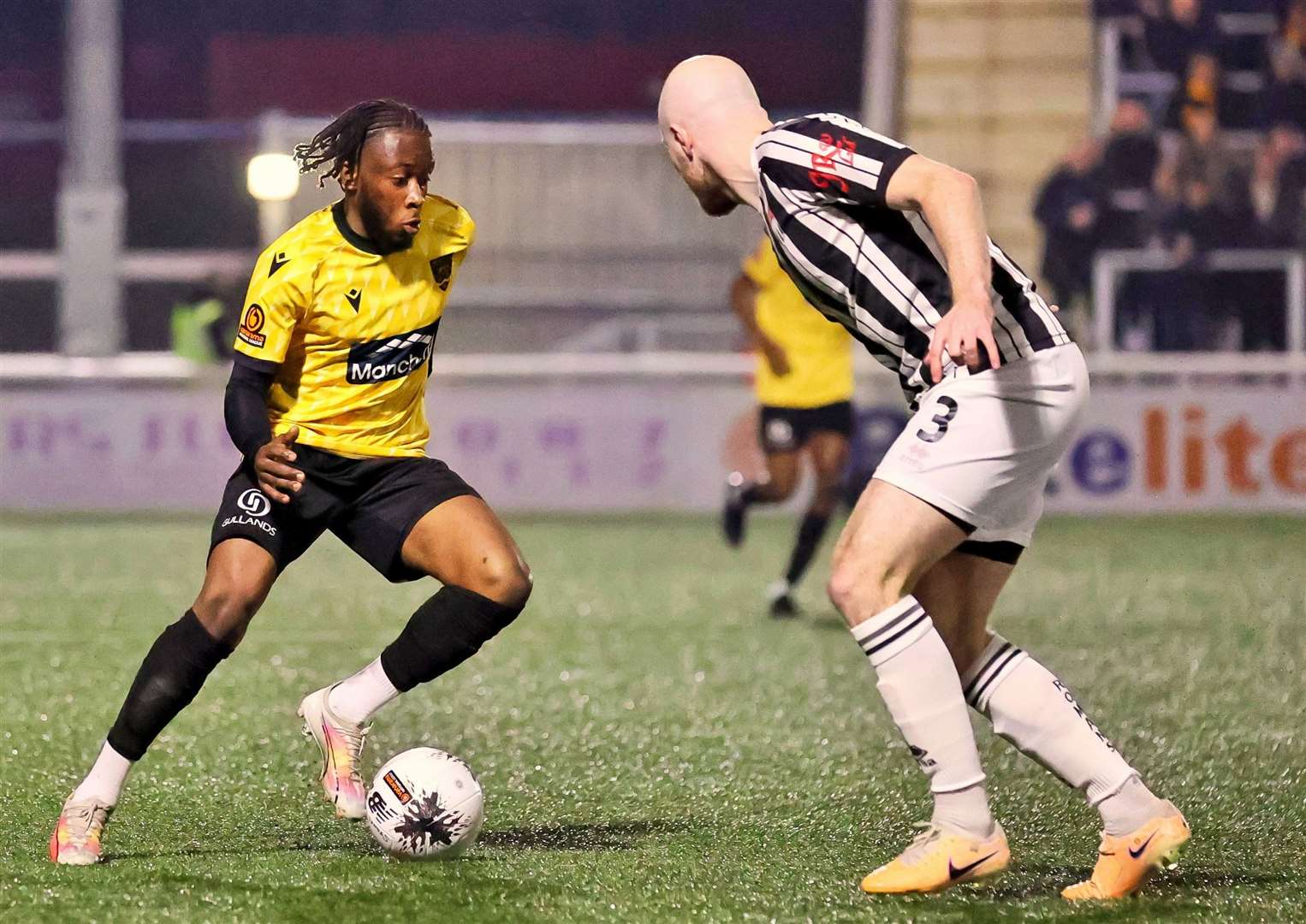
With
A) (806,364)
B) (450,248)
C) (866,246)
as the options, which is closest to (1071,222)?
(806,364)

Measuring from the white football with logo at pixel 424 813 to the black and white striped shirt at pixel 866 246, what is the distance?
137cm

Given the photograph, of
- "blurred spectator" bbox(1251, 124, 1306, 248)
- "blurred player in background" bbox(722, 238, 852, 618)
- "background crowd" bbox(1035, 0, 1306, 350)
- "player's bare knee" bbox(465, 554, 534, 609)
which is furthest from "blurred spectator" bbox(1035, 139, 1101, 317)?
"player's bare knee" bbox(465, 554, 534, 609)

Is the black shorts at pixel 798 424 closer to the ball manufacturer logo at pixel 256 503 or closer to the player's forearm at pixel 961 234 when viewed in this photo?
the ball manufacturer logo at pixel 256 503

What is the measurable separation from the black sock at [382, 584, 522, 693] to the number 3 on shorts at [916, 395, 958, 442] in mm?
1147

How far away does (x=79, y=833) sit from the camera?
4355 millimetres

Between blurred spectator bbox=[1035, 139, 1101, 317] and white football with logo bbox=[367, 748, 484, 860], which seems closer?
white football with logo bbox=[367, 748, 484, 860]

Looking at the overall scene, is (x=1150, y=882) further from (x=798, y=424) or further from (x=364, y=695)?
(x=798, y=424)

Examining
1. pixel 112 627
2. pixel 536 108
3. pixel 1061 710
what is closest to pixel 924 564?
pixel 1061 710

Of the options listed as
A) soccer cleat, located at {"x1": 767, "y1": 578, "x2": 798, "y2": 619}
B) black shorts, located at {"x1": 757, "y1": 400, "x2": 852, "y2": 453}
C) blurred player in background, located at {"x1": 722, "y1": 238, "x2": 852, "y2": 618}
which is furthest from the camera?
black shorts, located at {"x1": 757, "y1": 400, "x2": 852, "y2": 453}

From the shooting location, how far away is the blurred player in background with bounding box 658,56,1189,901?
3.94 m

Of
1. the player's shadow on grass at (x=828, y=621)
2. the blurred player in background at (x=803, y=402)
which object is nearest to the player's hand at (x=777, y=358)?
the blurred player in background at (x=803, y=402)

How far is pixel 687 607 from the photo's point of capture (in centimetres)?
934

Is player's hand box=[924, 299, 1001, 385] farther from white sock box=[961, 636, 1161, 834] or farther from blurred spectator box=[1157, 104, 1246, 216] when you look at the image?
blurred spectator box=[1157, 104, 1246, 216]

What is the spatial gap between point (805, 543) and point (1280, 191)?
732cm
